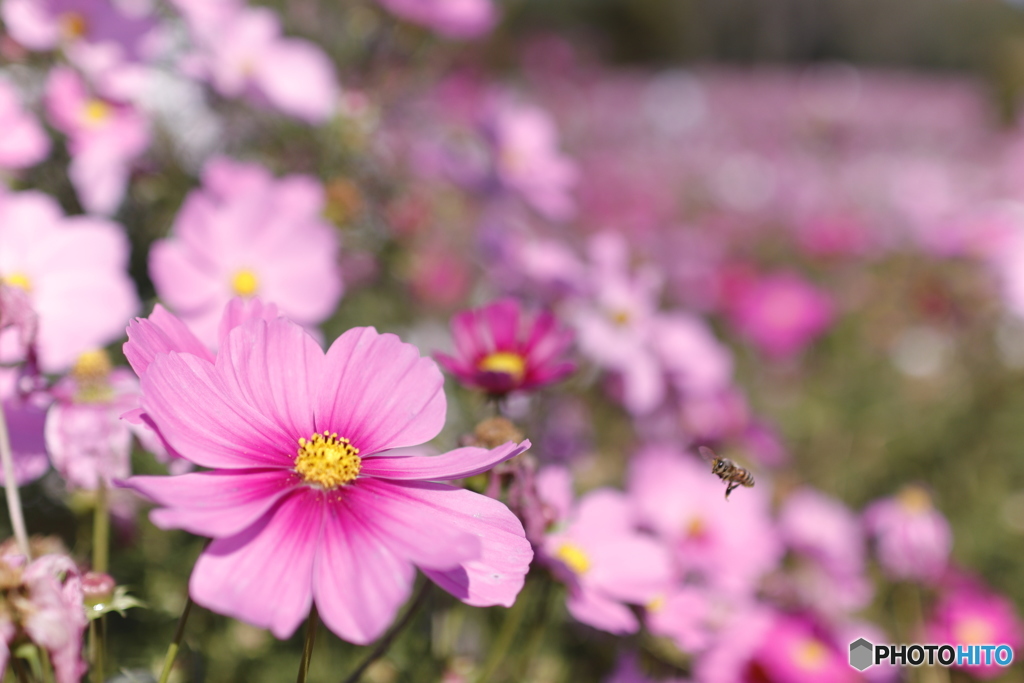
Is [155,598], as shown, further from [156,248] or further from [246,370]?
[246,370]

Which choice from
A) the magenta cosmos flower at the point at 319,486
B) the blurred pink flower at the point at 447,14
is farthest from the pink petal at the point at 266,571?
the blurred pink flower at the point at 447,14

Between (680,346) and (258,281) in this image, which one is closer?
(258,281)

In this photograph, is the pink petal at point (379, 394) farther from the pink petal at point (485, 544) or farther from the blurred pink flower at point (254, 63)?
the blurred pink flower at point (254, 63)

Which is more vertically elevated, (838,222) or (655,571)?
(838,222)

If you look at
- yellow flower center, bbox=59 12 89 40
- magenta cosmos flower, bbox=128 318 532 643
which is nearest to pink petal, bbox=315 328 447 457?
magenta cosmos flower, bbox=128 318 532 643

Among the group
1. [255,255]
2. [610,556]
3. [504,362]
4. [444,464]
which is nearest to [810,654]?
[610,556]

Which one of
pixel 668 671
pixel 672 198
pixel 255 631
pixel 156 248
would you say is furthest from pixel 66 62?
pixel 672 198

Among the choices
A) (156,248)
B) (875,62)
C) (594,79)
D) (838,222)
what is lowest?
(156,248)
